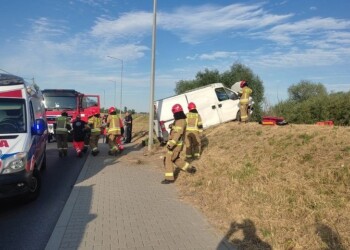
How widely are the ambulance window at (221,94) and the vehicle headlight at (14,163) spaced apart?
11266 millimetres

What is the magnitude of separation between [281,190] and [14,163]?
15.6 feet

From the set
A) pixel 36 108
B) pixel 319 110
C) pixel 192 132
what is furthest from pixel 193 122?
pixel 319 110

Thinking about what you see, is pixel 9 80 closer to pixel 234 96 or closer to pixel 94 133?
pixel 94 133

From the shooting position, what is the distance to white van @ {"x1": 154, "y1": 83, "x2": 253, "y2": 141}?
1716 cm

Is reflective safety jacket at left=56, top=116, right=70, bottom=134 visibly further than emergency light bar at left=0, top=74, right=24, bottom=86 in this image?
Yes

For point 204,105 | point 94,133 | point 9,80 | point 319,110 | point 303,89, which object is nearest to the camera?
point 9,80

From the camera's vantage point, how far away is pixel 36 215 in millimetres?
7184

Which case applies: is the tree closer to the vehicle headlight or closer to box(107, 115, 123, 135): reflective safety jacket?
box(107, 115, 123, 135): reflective safety jacket

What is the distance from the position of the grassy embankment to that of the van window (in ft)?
12.3

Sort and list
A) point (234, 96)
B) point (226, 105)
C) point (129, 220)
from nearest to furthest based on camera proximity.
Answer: point (129, 220), point (226, 105), point (234, 96)

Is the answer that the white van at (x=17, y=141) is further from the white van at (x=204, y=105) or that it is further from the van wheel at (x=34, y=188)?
the white van at (x=204, y=105)

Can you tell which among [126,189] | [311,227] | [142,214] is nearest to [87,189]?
[126,189]

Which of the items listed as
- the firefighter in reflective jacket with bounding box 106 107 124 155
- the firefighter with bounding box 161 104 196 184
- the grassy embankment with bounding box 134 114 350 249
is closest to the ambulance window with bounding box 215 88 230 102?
the firefighter in reflective jacket with bounding box 106 107 124 155

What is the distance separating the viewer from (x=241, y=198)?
7148 mm
